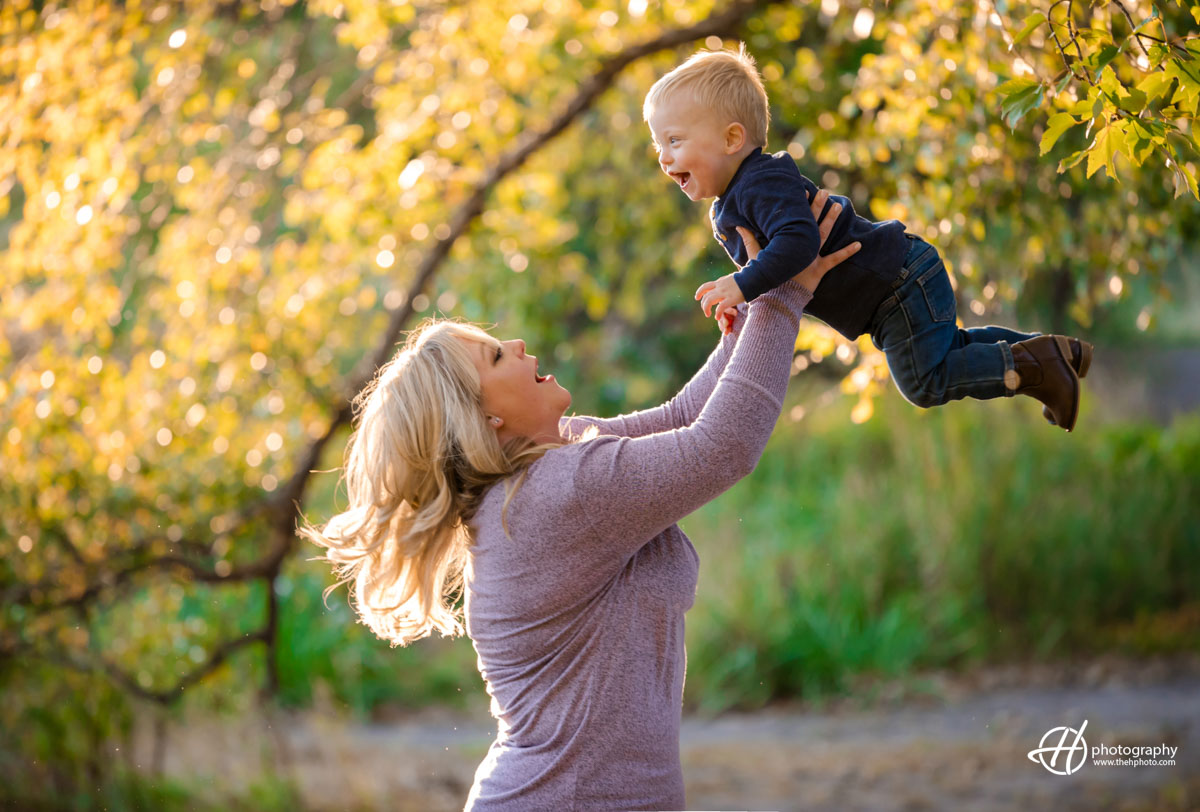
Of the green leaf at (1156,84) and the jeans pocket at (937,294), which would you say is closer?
the green leaf at (1156,84)

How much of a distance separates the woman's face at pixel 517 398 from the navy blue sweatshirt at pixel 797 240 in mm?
393

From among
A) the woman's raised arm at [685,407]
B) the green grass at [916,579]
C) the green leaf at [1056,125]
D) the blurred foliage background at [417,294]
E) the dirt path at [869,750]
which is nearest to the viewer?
the green leaf at [1056,125]

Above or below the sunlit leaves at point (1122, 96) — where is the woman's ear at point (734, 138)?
above

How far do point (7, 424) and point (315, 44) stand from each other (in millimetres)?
2802

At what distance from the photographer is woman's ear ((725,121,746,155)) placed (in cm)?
178

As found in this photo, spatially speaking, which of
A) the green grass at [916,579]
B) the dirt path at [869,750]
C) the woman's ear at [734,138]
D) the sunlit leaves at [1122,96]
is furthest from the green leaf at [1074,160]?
the green grass at [916,579]

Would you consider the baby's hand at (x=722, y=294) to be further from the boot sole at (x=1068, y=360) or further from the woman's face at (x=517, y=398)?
the boot sole at (x=1068, y=360)

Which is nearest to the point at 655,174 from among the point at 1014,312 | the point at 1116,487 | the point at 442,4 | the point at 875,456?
the point at 442,4

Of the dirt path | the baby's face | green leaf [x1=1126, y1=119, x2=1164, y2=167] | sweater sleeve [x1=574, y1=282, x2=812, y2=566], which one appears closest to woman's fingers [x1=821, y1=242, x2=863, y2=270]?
sweater sleeve [x1=574, y1=282, x2=812, y2=566]

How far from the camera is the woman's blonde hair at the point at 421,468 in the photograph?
177 centimetres

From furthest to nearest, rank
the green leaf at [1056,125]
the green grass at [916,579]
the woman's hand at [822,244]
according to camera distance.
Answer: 1. the green grass at [916,579]
2. the woman's hand at [822,244]
3. the green leaf at [1056,125]

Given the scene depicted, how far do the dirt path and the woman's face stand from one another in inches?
140

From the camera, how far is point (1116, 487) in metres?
6.88

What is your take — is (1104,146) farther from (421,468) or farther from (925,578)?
(925,578)
